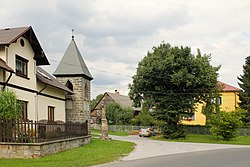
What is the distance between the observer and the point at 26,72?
2319cm

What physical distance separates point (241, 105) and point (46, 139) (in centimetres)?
4116

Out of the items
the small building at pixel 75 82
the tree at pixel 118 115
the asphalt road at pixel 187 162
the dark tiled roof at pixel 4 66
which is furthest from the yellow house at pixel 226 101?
the dark tiled roof at pixel 4 66

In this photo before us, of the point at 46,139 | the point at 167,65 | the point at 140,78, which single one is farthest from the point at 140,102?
the point at 46,139

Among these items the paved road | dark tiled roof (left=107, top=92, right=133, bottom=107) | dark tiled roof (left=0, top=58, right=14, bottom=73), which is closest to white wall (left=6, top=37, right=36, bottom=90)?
dark tiled roof (left=0, top=58, right=14, bottom=73)

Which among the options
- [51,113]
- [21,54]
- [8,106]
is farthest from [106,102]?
[8,106]

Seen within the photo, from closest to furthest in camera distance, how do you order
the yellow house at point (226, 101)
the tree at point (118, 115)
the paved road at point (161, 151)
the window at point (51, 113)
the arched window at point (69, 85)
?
the paved road at point (161, 151) < the window at point (51, 113) < the arched window at point (69, 85) < the yellow house at point (226, 101) < the tree at point (118, 115)

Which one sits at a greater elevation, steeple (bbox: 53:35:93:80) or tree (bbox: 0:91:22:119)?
steeple (bbox: 53:35:93:80)

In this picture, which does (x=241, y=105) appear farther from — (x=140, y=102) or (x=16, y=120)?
(x=16, y=120)

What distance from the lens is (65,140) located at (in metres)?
20.1

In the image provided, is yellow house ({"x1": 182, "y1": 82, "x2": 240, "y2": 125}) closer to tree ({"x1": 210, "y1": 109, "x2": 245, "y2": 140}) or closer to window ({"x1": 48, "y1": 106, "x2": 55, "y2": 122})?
tree ({"x1": 210, "y1": 109, "x2": 245, "y2": 140})

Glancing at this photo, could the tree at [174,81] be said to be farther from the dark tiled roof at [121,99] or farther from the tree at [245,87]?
the dark tiled roof at [121,99]

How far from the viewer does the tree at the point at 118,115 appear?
214ft

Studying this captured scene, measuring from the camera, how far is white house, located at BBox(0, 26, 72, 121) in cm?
2022

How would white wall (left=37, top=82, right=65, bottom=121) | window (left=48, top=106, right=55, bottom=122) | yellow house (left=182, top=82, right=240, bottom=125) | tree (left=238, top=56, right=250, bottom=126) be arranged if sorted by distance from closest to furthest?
white wall (left=37, top=82, right=65, bottom=121), window (left=48, top=106, right=55, bottom=122), tree (left=238, top=56, right=250, bottom=126), yellow house (left=182, top=82, right=240, bottom=125)
